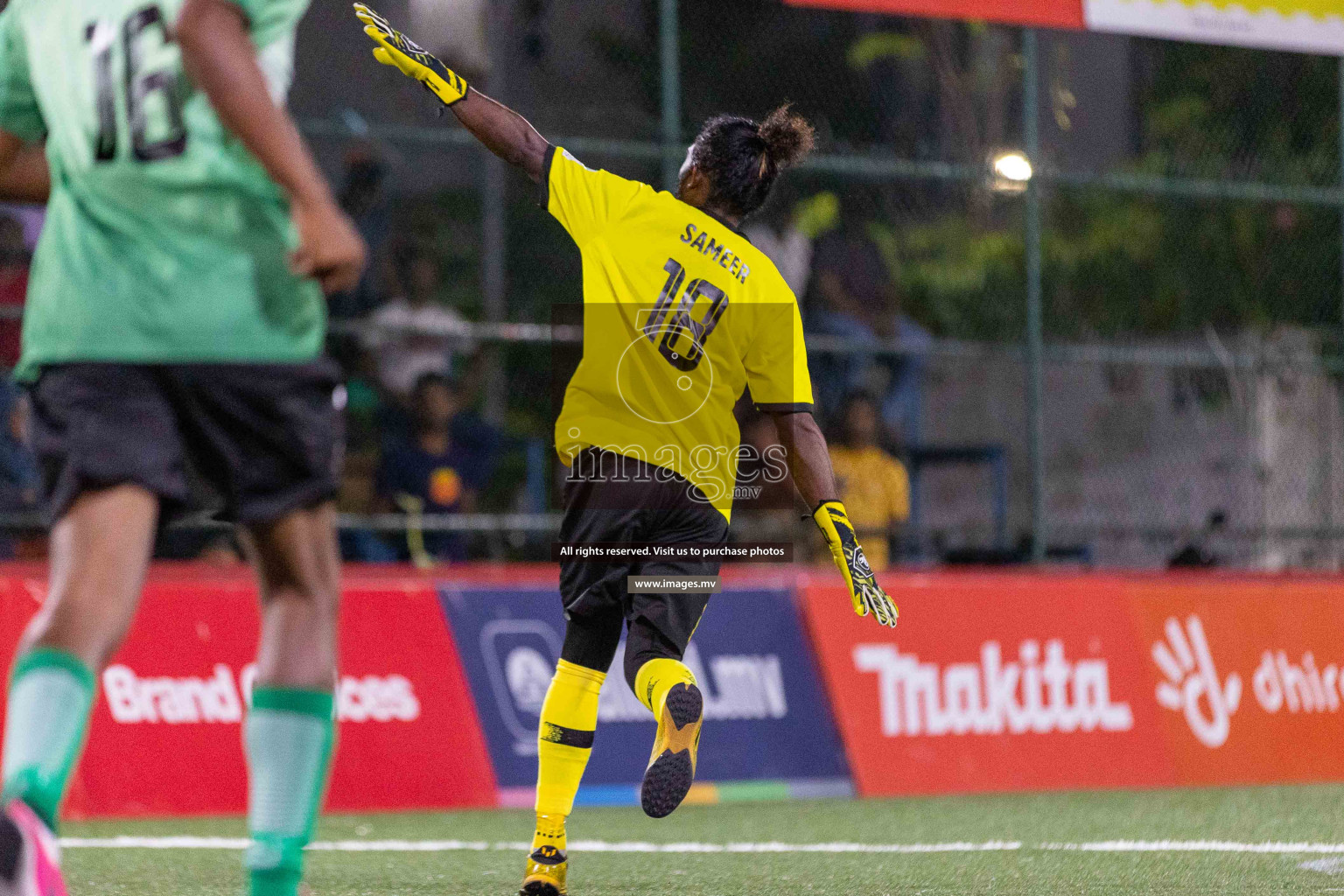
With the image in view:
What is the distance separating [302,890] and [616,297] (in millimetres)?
2462

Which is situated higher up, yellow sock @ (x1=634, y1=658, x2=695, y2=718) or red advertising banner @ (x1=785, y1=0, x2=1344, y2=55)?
red advertising banner @ (x1=785, y1=0, x2=1344, y2=55)

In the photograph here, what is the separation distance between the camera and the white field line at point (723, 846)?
598 cm

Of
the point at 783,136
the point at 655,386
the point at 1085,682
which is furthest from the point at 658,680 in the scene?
the point at 1085,682

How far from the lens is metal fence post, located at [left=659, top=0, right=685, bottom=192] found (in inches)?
385

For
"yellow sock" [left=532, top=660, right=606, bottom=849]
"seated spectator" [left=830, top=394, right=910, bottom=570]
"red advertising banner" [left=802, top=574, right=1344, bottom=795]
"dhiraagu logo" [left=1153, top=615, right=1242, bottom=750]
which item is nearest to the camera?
"yellow sock" [left=532, top=660, right=606, bottom=849]

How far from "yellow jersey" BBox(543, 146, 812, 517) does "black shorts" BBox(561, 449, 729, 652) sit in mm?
54

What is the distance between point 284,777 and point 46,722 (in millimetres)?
404

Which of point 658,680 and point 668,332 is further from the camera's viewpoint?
point 668,332

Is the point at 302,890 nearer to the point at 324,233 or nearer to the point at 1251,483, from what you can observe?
the point at 324,233

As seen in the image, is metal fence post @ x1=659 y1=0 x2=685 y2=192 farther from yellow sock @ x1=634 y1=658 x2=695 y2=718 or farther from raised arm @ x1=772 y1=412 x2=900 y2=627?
yellow sock @ x1=634 y1=658 x2=695 y2=718

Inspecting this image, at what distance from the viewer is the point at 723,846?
245 inches

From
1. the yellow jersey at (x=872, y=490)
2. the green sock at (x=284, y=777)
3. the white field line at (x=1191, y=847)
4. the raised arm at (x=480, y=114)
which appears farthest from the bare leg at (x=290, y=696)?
the yellow jersey at (x=872, y=490)

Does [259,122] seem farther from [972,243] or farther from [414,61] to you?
[972,243]

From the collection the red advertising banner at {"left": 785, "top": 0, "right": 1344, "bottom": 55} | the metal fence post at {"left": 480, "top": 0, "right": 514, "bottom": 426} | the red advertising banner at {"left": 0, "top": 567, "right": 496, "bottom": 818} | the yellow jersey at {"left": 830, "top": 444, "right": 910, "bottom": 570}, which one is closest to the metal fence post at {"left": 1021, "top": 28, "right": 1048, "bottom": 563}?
the red advertising banner at {"left": 785, "top": 0, "right": 1344, "bottom": 55}
